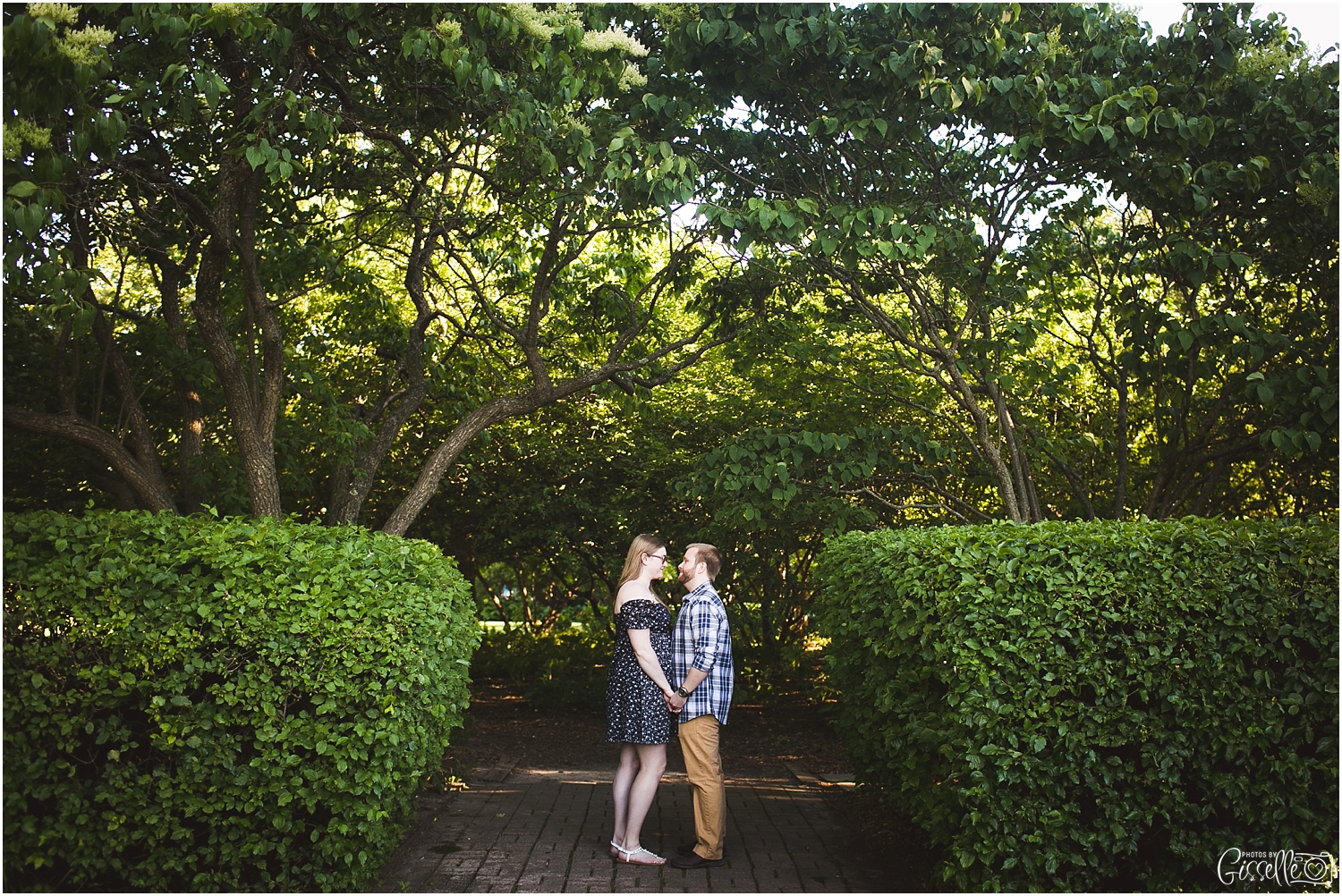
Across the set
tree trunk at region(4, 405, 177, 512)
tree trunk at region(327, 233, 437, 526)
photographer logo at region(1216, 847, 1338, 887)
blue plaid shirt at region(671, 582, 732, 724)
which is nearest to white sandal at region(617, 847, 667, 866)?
blue plaid shirt at region(671, 582, 732, 724)

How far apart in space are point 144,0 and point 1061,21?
687 centimetres

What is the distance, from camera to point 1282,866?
4.26 meters

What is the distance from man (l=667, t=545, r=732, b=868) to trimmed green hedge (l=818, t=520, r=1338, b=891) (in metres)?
1.57

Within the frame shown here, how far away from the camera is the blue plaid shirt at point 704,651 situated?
222 inches

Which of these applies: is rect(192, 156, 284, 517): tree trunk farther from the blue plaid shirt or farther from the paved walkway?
the blue plaid shirt

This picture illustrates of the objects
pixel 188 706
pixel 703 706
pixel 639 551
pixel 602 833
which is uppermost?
pixel 639 551

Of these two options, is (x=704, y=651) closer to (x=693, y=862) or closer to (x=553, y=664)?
(x=693, y=862)

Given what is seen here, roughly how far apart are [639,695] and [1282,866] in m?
3.23

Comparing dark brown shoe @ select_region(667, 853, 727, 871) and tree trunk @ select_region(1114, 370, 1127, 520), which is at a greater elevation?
tree trunk @ select_region(1114, 370, 1127, 520)

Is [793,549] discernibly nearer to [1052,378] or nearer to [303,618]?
[1052,378]

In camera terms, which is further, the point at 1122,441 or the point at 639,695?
the point at 1122,441

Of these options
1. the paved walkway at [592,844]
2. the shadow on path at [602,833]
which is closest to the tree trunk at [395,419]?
the shadow on path at [602,833]

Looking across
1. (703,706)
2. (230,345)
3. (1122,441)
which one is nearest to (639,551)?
(703,706)

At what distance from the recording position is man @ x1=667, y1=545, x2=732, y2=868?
560cm
